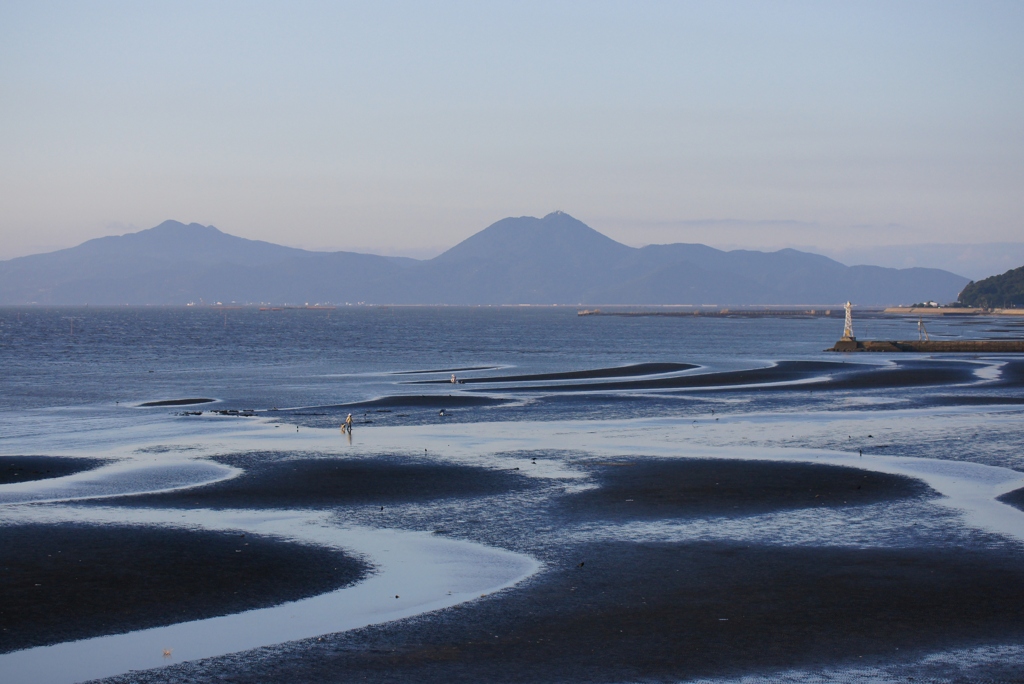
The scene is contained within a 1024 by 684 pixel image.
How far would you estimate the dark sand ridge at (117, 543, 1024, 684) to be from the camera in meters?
12.7

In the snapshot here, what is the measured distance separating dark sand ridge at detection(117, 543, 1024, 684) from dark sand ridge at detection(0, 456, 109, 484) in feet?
52.4

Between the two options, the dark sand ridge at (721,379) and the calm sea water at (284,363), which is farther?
the dark sand ridge at (721,379)

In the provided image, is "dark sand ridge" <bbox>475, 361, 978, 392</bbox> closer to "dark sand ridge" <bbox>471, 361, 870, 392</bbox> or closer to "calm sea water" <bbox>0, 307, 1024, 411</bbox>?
"dark sand ridge" <bbox>471, 361, 870, 392</bbox>

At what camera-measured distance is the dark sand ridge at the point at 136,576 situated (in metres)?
14.7

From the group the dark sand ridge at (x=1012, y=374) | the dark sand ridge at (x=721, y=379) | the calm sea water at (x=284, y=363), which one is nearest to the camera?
the calm sea water at (x=284, y=363)

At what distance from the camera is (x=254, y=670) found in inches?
496

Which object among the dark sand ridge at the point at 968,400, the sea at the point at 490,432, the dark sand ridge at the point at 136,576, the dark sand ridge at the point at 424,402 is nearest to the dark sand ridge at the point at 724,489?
the sea at the point at 490,432

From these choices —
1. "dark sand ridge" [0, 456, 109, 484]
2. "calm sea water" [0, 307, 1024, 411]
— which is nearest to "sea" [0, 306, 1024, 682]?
"calm sea water" [0, 307, 1024, 411]

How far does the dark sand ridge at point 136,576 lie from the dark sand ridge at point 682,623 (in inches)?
95.7

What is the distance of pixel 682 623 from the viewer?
14453 millimetres

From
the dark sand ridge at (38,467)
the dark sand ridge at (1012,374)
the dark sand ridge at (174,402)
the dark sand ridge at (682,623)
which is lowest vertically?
the dark sand ridge at (1012,374)

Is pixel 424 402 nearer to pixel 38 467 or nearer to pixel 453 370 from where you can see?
pixel 38 467

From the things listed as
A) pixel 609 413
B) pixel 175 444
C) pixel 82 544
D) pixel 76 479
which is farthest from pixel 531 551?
pixel 609 413

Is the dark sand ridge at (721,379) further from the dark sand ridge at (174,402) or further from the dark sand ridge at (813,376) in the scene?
the dark sand ridge at (174,402)
